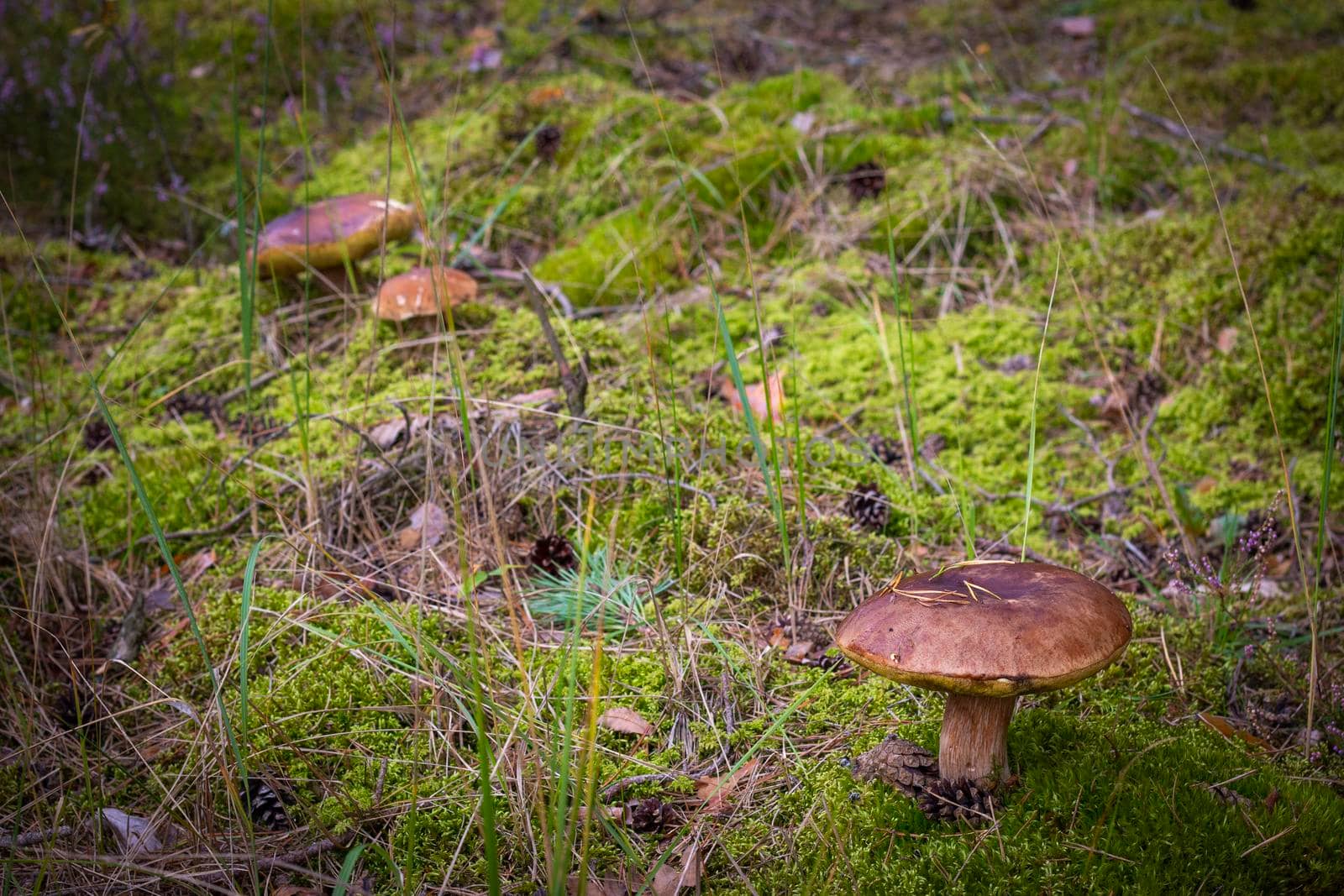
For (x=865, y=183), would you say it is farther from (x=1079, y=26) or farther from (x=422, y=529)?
(x=1079, y=26)

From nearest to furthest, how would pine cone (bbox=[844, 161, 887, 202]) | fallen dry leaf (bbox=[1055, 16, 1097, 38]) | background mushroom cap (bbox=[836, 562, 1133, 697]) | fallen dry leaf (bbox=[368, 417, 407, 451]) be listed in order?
background mushroom cap (bbox=[836, 562, 1133, 697]), fallen dry leaf (bbox=[368, 417, 407, 451]), pine cone (bbox=[844, 161, 887, 202]), fallen dry leaf (bbox=[1055, 16, 1097, 38])

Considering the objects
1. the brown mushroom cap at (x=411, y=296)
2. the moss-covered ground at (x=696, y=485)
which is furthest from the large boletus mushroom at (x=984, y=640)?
the brown mushroom cap at (x=411, y=296)

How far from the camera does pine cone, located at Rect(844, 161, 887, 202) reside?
427 cm

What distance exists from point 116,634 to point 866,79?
16.8 ft

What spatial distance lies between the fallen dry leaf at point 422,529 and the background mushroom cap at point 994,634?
1413 millimetres

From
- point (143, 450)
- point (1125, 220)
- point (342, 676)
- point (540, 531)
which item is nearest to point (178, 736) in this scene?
point (342, 676)

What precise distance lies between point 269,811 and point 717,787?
96 cm

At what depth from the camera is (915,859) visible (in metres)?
1.57

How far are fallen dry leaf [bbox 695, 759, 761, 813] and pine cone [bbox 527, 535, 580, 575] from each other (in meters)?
0.78

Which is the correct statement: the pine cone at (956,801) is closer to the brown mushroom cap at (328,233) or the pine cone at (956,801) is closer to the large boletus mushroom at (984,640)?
the large boletus mushroom at (984,640)

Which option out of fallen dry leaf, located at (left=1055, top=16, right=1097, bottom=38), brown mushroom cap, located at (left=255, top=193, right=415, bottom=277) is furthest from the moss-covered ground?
fallen dry leaf, located at (left=1055, top=16, right=1097, bottom=38)

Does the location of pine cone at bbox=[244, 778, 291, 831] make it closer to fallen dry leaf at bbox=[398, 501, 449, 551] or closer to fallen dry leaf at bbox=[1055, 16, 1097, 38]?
fallen dry leaf at bbox=[398, 501, 449, 551]

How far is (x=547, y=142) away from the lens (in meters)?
4.79

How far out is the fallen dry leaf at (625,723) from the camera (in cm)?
198
